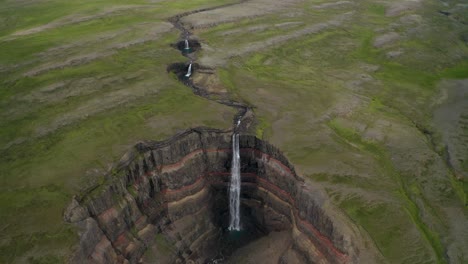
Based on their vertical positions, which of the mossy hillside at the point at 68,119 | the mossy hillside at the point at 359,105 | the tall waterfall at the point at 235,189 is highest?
the mossy hillside at the point at 68,119

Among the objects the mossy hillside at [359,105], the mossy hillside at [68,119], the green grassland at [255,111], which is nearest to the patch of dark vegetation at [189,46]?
the mossy hillside at [68,119]

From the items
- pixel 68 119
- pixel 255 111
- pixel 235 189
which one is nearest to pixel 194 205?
pixel 235 189

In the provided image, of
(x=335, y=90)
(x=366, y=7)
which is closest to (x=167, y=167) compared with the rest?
(x=335, y=90)

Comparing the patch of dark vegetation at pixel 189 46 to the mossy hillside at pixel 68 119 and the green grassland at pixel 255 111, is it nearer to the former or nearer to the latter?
the mossy hillside at pixel 68 119

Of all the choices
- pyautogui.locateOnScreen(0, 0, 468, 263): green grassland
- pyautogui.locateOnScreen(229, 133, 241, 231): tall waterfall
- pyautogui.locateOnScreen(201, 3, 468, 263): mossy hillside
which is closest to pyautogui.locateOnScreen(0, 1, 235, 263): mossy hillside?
pyautogui.locateOnScreen(0, 0, 468, 263): green grassland

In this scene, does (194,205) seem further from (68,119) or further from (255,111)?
(68,119)

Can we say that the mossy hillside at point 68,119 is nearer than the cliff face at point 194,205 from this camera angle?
Yes
